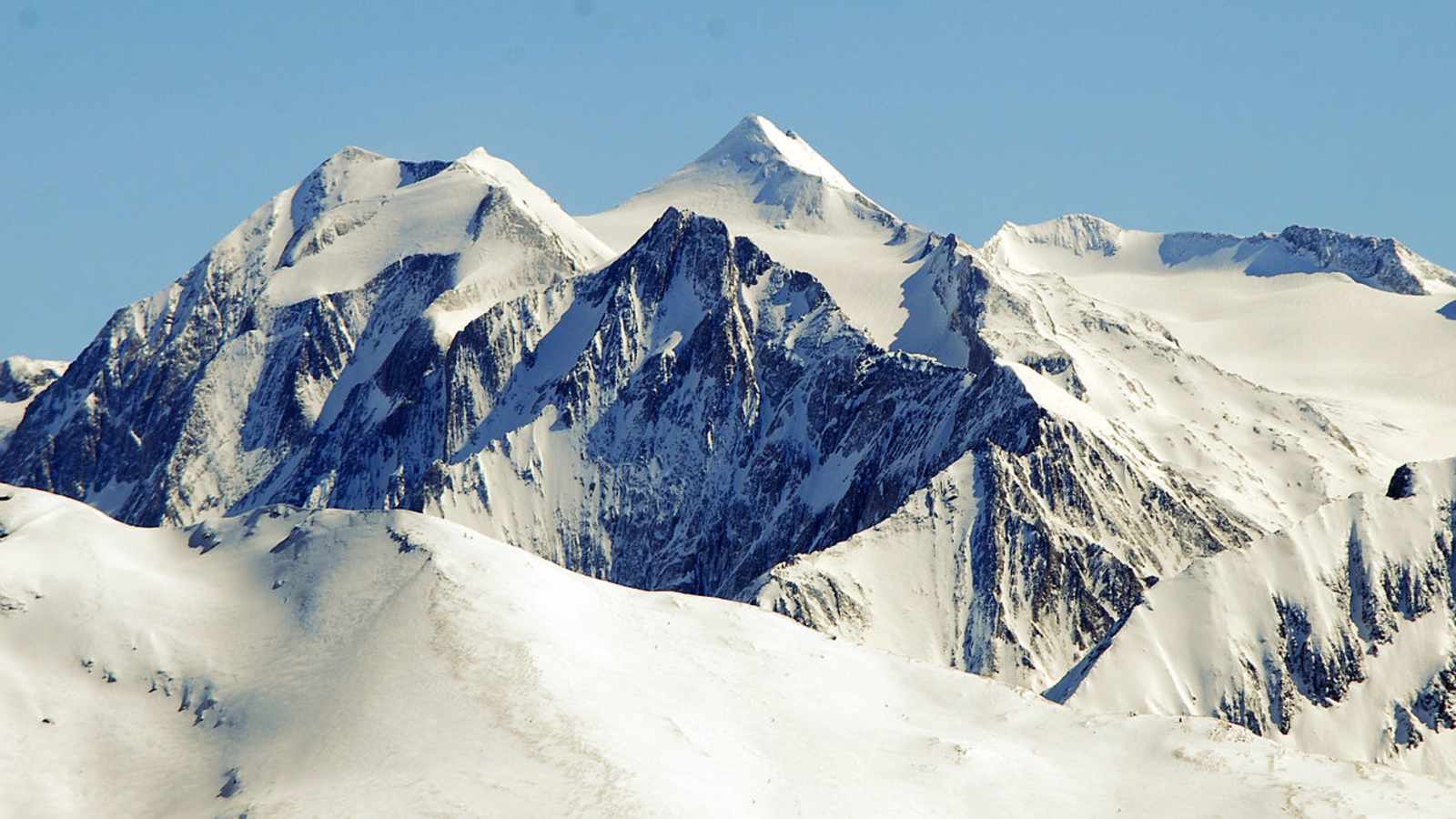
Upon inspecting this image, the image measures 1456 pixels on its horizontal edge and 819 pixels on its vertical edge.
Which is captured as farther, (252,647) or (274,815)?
(252,647)

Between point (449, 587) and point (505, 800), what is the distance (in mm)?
33306

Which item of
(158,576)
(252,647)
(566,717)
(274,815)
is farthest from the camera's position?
(158,576)

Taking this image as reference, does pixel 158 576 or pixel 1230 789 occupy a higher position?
pixel 158 576

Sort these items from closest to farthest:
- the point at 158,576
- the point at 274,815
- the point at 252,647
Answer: the point at 274,815 < the point at 252,647 < the point at 158,576

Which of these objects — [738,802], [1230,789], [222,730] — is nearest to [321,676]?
[222,730]

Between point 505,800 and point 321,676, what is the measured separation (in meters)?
25.6

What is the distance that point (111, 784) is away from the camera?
153m

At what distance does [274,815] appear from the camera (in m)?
140

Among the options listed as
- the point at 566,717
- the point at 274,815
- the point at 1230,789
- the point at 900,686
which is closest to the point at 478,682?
the point at 566,717

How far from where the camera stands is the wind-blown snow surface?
14688cm

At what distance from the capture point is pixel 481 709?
502 feet

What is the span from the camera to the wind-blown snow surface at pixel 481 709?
146875mm

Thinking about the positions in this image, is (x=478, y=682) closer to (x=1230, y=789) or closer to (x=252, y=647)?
(x=252, y=647)

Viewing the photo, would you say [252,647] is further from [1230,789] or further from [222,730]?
[1230,789]
